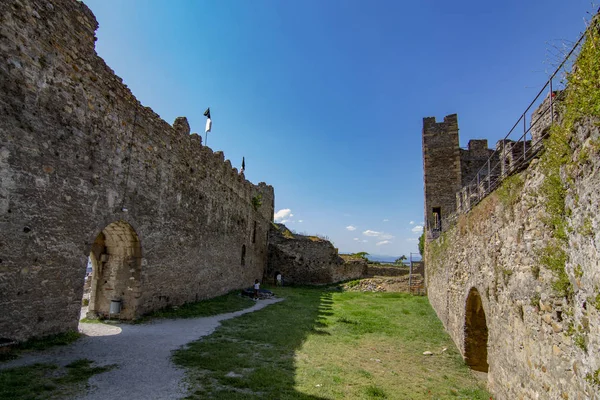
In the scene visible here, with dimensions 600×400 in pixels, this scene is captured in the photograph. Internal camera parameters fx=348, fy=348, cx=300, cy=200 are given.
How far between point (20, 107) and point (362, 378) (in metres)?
8.31

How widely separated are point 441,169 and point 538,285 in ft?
73.9

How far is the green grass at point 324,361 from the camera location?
5961 mm

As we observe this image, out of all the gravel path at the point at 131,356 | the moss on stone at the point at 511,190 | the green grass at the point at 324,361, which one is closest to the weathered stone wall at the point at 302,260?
the green grass at the point at 324,361

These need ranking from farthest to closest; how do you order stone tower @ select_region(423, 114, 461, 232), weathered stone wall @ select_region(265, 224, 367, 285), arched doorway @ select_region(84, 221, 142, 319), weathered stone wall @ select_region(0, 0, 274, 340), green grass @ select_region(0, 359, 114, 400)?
1. weathered stone wall @ select_region(265, 224, 367, 285)
2. stone tower @ select_region(423, 114, 461, 232)
3. arched doorway @ select_region(84, 221, 142, 319)
4. weathered stone wall @ select_region(0, 0, 274, 340)
5. green grass @ select_region(0, 359, 114, 400)

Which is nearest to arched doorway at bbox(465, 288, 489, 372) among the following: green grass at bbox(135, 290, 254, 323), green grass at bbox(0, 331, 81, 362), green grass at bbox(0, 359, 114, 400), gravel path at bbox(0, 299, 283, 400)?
gravel path at bbox(0, 299, 283, 400)

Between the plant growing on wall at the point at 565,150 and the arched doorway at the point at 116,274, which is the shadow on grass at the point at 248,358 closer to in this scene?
the arched doorway at the point at 116,274

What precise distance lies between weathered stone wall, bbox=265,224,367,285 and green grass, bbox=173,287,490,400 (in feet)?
51.7

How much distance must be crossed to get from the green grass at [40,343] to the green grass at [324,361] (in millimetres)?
2293

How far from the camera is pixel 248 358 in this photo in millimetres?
7430

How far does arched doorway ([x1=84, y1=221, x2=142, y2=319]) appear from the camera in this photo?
33.9ft

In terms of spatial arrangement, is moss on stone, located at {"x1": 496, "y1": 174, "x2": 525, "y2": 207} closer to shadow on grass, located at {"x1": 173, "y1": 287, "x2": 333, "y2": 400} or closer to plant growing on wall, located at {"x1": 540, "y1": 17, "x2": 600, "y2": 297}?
plant growing on wall, located at {"x1": 540, "y1": 17, "x2": 600, "y2": 297}

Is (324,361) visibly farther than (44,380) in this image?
Yes

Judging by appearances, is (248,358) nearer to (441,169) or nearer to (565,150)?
(565,150)

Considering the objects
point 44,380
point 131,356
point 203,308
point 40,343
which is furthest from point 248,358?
point 203,308
